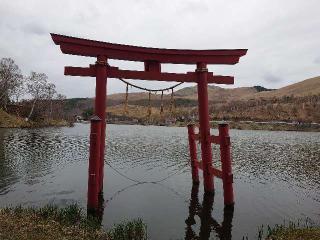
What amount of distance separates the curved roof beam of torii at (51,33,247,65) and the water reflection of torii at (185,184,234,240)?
7.05 meters

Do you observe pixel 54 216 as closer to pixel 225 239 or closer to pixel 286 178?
pixel 225 239

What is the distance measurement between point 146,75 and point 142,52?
1.11 m

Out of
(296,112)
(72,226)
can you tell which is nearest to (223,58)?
(72,226)

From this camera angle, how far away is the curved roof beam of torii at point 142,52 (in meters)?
14.2

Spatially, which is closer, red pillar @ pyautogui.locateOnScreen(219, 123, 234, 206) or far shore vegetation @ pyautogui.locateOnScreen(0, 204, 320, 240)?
far shore vegetation @ pyautogui.locateOnScreen(0, 204, 320, 240)

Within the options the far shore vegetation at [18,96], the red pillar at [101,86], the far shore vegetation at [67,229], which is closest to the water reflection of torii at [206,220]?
the far shore vegetation at [67,229]

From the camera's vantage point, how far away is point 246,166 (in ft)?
93.9

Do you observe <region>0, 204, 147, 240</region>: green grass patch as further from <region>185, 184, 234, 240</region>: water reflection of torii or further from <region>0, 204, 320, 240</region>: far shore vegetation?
<region>185, 184, 234, 240</region>: water reflection of torii

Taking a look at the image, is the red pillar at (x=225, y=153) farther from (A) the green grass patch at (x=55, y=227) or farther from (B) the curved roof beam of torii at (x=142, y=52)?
(A) the green grass patch at (x=55, y=227)

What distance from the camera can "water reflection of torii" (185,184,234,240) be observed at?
1214 cm

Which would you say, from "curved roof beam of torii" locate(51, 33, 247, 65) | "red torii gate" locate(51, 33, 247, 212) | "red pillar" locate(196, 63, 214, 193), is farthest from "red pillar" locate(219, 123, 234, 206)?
"curved roof beam of torii" locate(51, 33, 247, 65)

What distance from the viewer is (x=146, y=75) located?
15.8 m

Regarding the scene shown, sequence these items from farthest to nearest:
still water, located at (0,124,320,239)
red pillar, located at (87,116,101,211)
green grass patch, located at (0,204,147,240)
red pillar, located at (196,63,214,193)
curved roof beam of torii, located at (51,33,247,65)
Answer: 1. red pillar, located at (196,63,214,193)
2. curved roof beam of torii, located at (51,33,247,65)
3. still water, located at (0,124,320,239)
4. red pillar, located at (87,116,101,211)
5. green grass patch, located at (0,204,147,240)

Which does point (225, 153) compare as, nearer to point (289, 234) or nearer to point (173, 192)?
point (289, 234)
